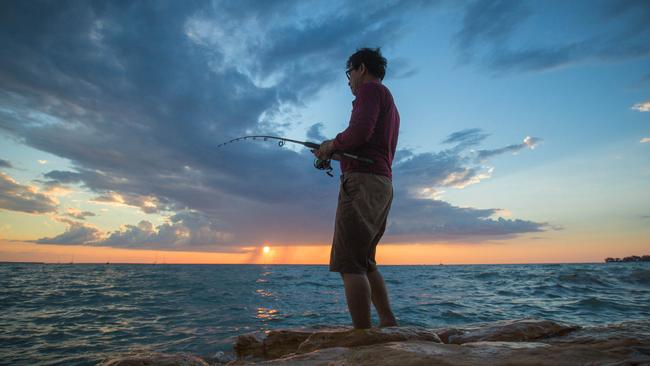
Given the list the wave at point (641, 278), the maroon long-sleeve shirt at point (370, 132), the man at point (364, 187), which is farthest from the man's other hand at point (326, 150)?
the wave at point (641, 278)

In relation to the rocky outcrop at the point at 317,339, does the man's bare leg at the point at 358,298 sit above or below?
above

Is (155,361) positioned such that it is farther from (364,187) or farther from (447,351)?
(447,351)

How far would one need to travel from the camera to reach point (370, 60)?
11.6ft

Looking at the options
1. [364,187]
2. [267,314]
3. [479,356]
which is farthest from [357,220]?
[267,314]

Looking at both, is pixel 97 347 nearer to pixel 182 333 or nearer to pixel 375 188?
pixel 182 333

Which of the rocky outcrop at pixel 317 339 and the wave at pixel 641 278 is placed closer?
the rocky outcrop at pixel 317 339

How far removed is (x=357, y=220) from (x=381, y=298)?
103 cm

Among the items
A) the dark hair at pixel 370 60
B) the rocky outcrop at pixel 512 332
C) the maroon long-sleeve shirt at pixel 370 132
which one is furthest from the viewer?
the rocky outcrop at pixel 512 332

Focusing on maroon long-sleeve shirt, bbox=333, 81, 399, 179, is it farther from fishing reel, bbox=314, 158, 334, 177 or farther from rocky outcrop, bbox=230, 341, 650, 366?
rocky outcrop, bbox=230, 341, 650, 366

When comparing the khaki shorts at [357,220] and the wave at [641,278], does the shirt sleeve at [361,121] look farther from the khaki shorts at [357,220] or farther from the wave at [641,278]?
the wave at [641,278]

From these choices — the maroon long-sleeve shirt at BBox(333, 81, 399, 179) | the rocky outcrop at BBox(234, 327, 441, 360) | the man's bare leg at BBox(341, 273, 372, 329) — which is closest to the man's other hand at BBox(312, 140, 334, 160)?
the maroon long-sleeve shirt at BBox(333, 81, 399, 179)

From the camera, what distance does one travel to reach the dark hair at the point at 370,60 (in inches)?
139

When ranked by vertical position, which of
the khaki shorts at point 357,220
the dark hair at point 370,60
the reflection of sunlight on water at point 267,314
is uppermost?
the dark hair at point 370,60

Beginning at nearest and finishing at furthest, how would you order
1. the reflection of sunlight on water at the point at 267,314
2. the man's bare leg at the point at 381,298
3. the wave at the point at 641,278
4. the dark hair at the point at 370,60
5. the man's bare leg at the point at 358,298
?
the man's bare leg at the point at 358,298, the man's bare leg at the point at 381,298, the dark hair at the point at 370,60, the reflection of sunlight on water at the point at 267,314, the wave at the point at 641,278
